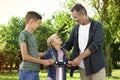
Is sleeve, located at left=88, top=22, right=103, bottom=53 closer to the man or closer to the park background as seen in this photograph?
the man

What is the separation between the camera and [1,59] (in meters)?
38.6

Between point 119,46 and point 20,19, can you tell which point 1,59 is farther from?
point 20,19

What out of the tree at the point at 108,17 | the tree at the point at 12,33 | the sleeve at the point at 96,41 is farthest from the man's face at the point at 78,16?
the tree at the point at 12,33

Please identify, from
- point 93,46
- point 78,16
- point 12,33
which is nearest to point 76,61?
point 93,46

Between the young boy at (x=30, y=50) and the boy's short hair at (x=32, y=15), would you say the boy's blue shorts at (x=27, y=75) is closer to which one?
the young boy at (x=30, y=50)

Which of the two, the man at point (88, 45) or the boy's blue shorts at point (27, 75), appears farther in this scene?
the man at point (88, 45)

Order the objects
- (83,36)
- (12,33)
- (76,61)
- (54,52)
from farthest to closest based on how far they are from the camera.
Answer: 1. (12,33)
2. (83,36)
3. (54,52)
4. (76,61)

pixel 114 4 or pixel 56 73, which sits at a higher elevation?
pixel 114 4

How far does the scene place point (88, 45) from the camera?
7.05 m

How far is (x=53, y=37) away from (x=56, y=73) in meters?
0.59

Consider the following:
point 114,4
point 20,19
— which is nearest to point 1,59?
point 114,4

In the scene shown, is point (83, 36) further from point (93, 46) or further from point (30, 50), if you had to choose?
point (30, 50)

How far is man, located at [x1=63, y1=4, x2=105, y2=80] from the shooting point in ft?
22.7

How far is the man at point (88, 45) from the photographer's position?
22.7ft
